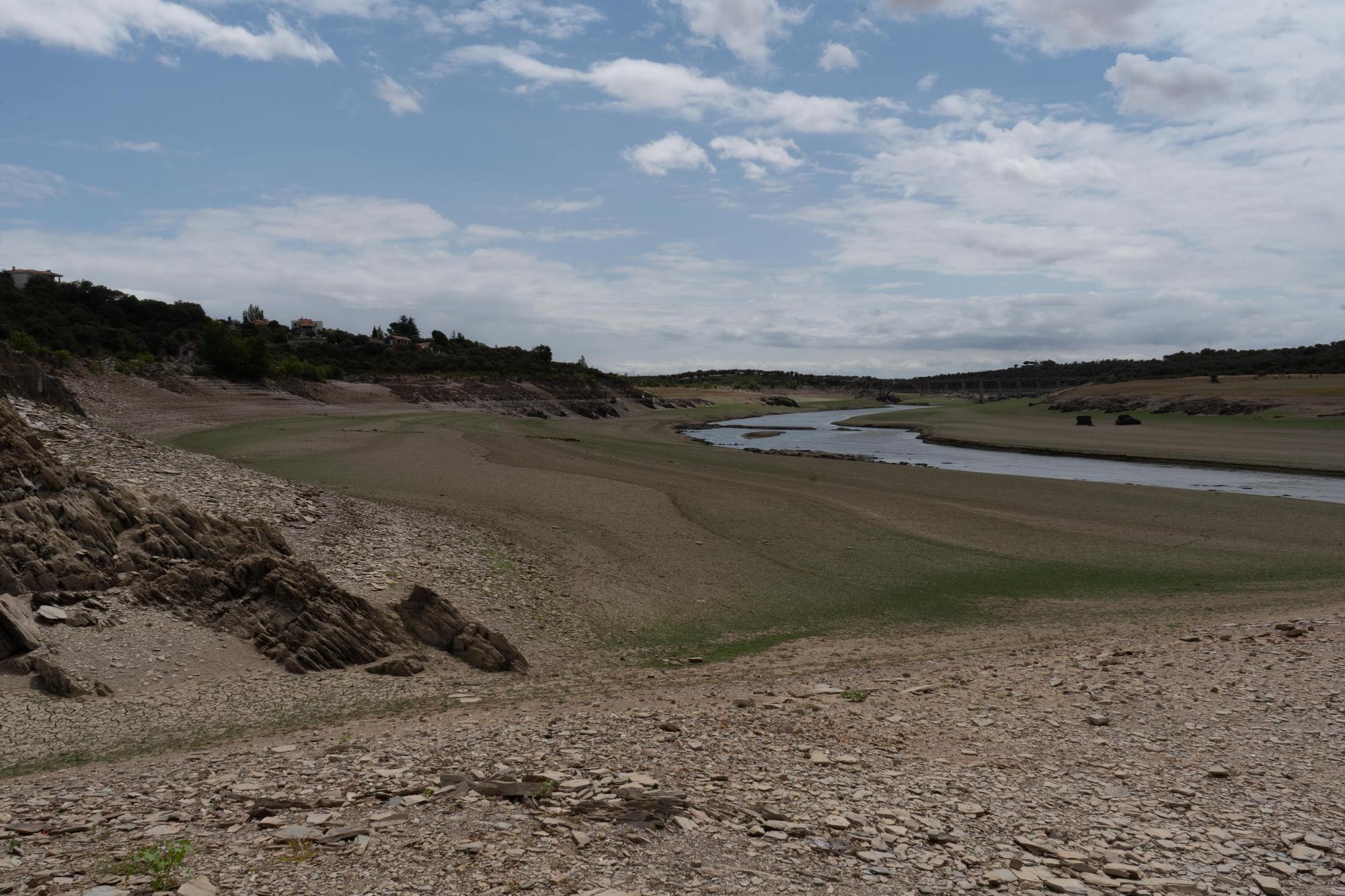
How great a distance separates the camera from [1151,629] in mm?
12977

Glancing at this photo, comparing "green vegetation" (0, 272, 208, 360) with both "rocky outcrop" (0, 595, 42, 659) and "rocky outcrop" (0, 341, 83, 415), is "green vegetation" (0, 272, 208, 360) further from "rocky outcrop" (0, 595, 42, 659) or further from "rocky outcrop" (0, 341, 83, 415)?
"rocky outcrop" (0, 595, 42, 659)

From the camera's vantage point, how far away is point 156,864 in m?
4.93

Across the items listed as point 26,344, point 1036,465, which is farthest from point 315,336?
point 1036,465

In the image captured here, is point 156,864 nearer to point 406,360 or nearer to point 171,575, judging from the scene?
point 171,575

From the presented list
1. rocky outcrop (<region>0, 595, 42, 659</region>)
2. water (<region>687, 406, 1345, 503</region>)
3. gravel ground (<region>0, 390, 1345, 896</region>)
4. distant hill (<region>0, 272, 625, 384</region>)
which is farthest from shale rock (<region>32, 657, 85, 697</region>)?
distant hill (<region>0, 272, 625, 384</region>)

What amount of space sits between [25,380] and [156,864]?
87.2 feet

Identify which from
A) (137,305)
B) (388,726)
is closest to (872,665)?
(388,726)

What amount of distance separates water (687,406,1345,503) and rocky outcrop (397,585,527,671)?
90.2 ft

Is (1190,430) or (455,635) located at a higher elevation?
(1190,430)

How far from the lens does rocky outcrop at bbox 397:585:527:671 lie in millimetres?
10711

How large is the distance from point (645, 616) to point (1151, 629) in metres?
8.23

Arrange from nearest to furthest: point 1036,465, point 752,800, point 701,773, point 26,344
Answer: point 752,800 < point 701,773 < point 1036,465 < point 26,344

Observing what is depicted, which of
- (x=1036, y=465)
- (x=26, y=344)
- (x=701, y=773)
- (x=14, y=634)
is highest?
(x=26, y=344)

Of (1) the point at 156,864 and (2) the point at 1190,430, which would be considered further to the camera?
(2) the point at 1190,430
